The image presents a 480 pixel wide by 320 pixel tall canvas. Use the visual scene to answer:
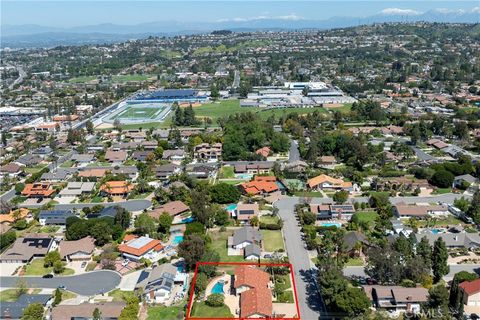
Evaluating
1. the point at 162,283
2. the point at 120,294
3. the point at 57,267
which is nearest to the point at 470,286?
the point at 162,283

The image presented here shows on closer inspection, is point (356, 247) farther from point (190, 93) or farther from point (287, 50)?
point (287, 50)

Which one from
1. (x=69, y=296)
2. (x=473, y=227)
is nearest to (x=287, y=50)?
(x=473, y=227)

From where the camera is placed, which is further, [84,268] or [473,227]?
[473,227]

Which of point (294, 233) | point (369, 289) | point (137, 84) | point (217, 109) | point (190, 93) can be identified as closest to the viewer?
point (369, 289)

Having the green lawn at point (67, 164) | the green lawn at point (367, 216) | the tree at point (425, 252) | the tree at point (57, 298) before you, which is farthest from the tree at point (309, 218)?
the green lawn at point (67, 164)

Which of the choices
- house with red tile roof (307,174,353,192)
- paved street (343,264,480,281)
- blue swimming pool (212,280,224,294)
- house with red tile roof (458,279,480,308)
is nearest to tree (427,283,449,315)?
house with red tile roof (458,279,480,308)
